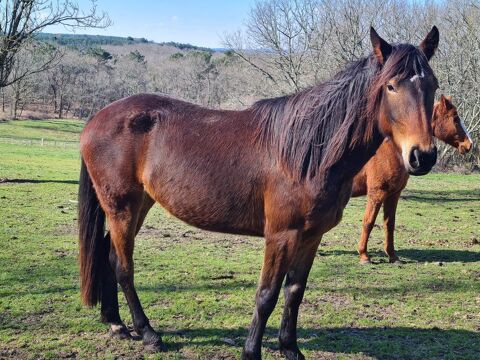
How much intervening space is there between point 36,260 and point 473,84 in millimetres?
18645

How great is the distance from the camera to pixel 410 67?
2883 mm

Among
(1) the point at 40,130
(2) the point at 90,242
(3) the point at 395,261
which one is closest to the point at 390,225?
(3) the point at 395,261

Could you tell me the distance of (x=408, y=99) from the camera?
286cm

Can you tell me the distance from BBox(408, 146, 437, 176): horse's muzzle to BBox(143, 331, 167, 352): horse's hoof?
245 cm

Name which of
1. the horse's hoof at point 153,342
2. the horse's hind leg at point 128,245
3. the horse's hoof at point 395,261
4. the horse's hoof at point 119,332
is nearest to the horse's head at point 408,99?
the horse's hind leg at point 128,245

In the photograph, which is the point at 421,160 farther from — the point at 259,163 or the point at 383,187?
the point at 383,187

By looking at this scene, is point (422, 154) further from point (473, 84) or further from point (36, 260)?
point (473, 84)

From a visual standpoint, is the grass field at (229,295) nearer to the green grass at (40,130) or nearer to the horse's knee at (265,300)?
the horse's knee at (265,300)

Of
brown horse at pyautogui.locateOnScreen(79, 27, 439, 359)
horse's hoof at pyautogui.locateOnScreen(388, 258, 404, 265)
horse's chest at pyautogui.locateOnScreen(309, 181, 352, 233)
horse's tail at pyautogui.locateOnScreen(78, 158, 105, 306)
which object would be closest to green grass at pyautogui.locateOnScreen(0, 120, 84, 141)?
horse's hoof at pyautogui.locateOnScreen(388, 258, 404, 265)

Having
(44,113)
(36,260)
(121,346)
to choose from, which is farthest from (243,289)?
(44,113)

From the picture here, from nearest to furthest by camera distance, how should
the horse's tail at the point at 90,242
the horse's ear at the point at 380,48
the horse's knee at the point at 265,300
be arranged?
the horse's ear at the point at 380,48, the horse's knee at the point at 265,300, the horse's tail at the point at 90,242

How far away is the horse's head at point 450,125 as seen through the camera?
288 inches

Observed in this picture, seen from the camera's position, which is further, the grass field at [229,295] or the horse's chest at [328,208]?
the grass field at [229,295]

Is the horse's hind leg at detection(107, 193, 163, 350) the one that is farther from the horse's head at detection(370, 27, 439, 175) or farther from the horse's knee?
the horse's head at detection(370, 27, 439, 175)
